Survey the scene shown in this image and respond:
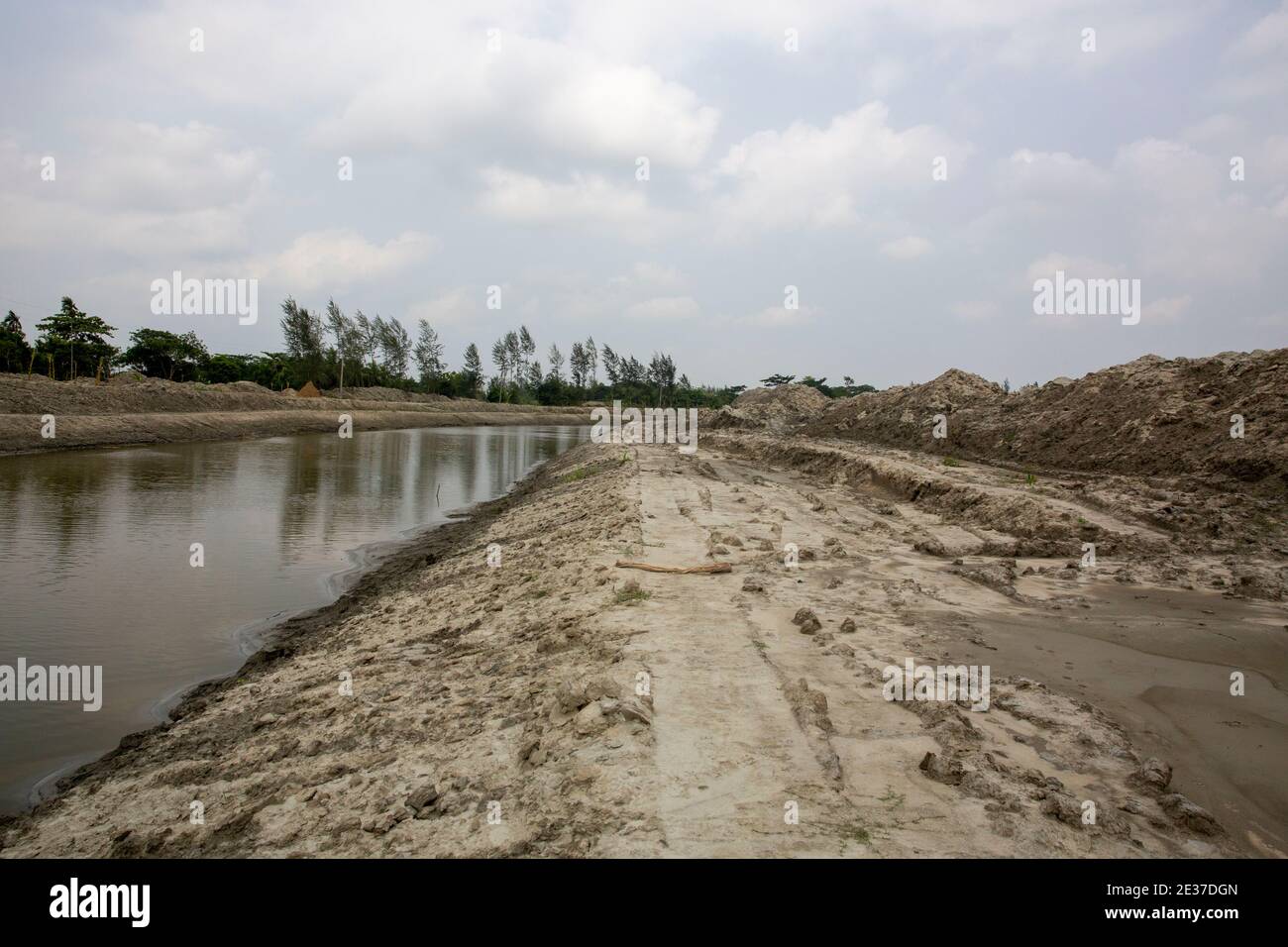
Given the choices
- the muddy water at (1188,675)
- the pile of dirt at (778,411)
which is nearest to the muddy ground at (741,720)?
the muddy water at (1188,675)

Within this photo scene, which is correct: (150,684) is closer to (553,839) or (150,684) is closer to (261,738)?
(261,738)

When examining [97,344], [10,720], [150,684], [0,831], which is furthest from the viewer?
[97,344]

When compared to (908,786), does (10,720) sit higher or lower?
lower

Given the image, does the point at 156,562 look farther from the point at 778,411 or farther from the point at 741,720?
the point at 778,411

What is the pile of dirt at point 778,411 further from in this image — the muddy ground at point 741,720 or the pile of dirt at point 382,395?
the pile of dirt at point 382,395

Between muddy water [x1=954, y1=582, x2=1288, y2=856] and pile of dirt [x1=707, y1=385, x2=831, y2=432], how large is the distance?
33.4 m

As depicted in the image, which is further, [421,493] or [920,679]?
[421,493]

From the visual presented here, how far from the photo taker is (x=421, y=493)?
21.2m

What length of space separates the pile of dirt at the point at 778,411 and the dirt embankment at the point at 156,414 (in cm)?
2785

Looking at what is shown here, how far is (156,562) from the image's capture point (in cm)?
1122

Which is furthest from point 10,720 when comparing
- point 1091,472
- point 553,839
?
point 1091,472

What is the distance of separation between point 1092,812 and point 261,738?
16.6ft

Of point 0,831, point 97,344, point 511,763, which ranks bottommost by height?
point 0,831

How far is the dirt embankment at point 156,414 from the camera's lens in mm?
28594
